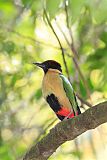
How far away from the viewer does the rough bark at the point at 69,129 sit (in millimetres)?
1870

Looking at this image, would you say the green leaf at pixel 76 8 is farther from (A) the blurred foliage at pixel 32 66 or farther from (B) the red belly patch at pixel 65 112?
(A) the blurred foliage at pixel 32 66

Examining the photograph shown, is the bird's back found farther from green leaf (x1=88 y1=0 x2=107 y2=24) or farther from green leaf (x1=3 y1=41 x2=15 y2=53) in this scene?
green leaf (x1=3 y1=41 x2=15 y2=53)

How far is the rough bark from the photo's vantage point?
1870 millimetres

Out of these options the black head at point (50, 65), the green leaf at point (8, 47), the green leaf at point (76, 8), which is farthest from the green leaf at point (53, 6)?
the green leaf at point (8, 47)

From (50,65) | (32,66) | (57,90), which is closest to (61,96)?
(57,90)

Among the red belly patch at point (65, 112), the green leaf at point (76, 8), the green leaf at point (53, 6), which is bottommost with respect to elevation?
the red belly patch at point (65, 112)

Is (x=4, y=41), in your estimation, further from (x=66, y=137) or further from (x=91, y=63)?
(x=66, y=137)

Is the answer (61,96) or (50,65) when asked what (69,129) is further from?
(50,65)

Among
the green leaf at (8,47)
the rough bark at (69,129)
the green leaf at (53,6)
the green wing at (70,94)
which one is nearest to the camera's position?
the rough bark at (69,129)

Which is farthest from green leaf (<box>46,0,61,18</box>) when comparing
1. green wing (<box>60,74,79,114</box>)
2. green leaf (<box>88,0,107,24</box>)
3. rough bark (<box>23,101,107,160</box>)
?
green wing (<box>60,74,79,114</box>)

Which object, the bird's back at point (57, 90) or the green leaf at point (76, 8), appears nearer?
the green leaf at point (76, 8)

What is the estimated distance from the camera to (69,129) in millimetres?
2033

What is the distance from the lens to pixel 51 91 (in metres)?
2.65

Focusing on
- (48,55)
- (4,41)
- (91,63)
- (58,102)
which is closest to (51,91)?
(58,102)
